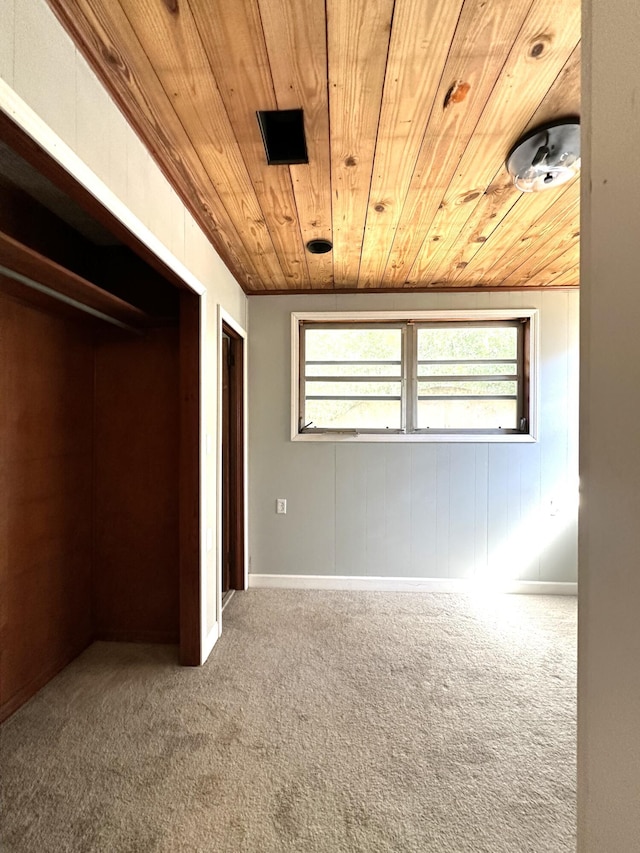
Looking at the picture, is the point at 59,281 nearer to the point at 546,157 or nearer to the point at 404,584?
the point at 546,157

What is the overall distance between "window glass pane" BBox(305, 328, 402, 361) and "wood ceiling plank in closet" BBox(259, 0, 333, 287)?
1403 mm

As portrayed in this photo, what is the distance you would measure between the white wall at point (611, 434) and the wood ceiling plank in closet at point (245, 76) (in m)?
0.90

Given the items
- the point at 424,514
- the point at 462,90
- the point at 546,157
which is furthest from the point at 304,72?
the point at 424,514

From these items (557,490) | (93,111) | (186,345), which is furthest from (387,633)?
(93,111)

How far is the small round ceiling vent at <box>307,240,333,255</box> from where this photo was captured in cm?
221

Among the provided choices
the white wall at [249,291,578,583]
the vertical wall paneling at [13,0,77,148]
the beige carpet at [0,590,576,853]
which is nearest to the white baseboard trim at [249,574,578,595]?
the white wall at [249,291,578,583]

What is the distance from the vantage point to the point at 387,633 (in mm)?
2393

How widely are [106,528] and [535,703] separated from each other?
2.54 meters

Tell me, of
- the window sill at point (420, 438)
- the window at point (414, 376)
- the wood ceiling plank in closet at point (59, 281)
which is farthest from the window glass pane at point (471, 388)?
the wood ceiling plank in closet at point (59, 281)

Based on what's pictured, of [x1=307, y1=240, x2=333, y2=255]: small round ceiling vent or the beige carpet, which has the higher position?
[x1=307, y1=240, x2=333, y2=255]: small round ceiling vent

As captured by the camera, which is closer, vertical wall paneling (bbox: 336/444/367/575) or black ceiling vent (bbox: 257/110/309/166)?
black ceiling vent (bbox: 257/110/309/166)

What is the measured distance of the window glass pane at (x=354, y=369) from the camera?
306 centimetres

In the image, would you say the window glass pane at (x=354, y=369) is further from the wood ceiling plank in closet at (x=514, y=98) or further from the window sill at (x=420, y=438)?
the wood ceiling plank in closet at (x=514, y=98)

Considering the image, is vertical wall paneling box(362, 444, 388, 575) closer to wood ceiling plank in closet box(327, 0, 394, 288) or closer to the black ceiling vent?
wood ceiling plank in closet box(327, 0, 394, 288)
